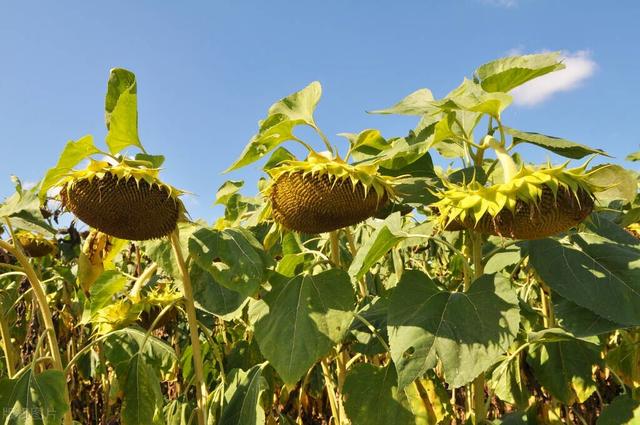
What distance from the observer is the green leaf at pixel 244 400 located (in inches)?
61.4

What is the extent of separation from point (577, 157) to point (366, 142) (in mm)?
540

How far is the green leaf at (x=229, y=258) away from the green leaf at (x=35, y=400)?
0.56 metres

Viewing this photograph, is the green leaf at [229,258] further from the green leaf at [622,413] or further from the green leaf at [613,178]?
the green leaf at [622,413]

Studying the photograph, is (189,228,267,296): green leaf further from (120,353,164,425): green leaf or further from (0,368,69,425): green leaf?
(0,368,69,425): green leaf

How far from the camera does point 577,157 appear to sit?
1271 millimetres

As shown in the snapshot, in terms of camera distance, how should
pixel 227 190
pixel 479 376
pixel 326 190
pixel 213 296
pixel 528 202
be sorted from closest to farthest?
1. pixel 528 202
2. pixel 326 190
3. pixel 479 376
4. pixel 213 296
5. pixel 227 190

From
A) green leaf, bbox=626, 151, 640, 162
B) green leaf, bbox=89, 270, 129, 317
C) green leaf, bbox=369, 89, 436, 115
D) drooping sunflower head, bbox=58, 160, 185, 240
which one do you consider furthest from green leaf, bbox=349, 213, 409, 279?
green leaf, bbox=626, 151, 640, 162

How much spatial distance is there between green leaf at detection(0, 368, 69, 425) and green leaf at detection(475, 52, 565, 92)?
142 centimetres

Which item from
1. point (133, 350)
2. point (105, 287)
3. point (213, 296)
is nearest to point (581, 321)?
point (213, 296)

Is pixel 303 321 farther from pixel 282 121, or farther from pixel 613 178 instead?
pixel 613 178

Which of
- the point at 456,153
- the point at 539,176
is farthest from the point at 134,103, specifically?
the point at 539,176

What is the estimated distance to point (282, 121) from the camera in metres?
1.59

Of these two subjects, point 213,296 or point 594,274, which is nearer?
point 594,274

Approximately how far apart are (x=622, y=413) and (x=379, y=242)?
3.13ft
